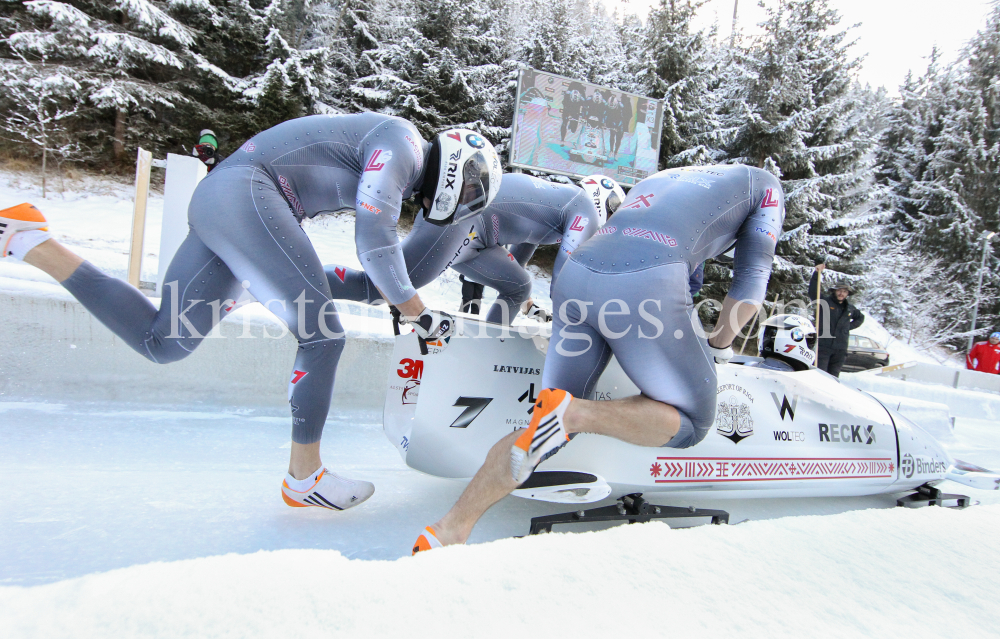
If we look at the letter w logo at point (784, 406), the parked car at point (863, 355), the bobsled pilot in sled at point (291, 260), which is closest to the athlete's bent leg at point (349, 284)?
the bobsled pilot in sled at point (291, 260)

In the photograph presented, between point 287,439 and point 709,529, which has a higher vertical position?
point 709,529

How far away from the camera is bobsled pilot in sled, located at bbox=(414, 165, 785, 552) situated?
1.42 metres

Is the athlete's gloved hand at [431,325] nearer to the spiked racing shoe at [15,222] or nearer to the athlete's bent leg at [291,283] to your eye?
the athlete's bent leg at [291,283]

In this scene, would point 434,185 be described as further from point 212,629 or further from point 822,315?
point 822,315

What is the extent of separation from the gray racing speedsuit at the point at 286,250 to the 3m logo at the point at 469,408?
1.27 feet

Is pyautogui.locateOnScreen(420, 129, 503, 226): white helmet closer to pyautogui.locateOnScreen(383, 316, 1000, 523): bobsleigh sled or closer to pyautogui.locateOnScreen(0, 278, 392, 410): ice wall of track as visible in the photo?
pyautogui.locateOnScreen(383, 316, 1000, 523): bobsleigh sled

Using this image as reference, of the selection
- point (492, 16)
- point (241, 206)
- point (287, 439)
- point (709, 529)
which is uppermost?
point (492, 16)

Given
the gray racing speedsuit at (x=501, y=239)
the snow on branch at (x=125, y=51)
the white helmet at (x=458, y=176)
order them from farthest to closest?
the snow on branch at (x=125, y=51)
the gray racing speedsuit at (x=501, y=239)
the white helmet at (x=458, y=176)

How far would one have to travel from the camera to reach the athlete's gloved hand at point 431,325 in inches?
68.7

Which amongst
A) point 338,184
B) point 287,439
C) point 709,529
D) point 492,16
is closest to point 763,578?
point 709,529

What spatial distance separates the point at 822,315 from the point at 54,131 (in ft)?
39.6

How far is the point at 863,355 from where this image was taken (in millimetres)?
11734

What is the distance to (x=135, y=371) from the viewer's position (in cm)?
279

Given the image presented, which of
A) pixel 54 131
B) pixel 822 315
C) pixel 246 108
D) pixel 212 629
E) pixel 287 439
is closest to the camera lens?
pixel 212 629
